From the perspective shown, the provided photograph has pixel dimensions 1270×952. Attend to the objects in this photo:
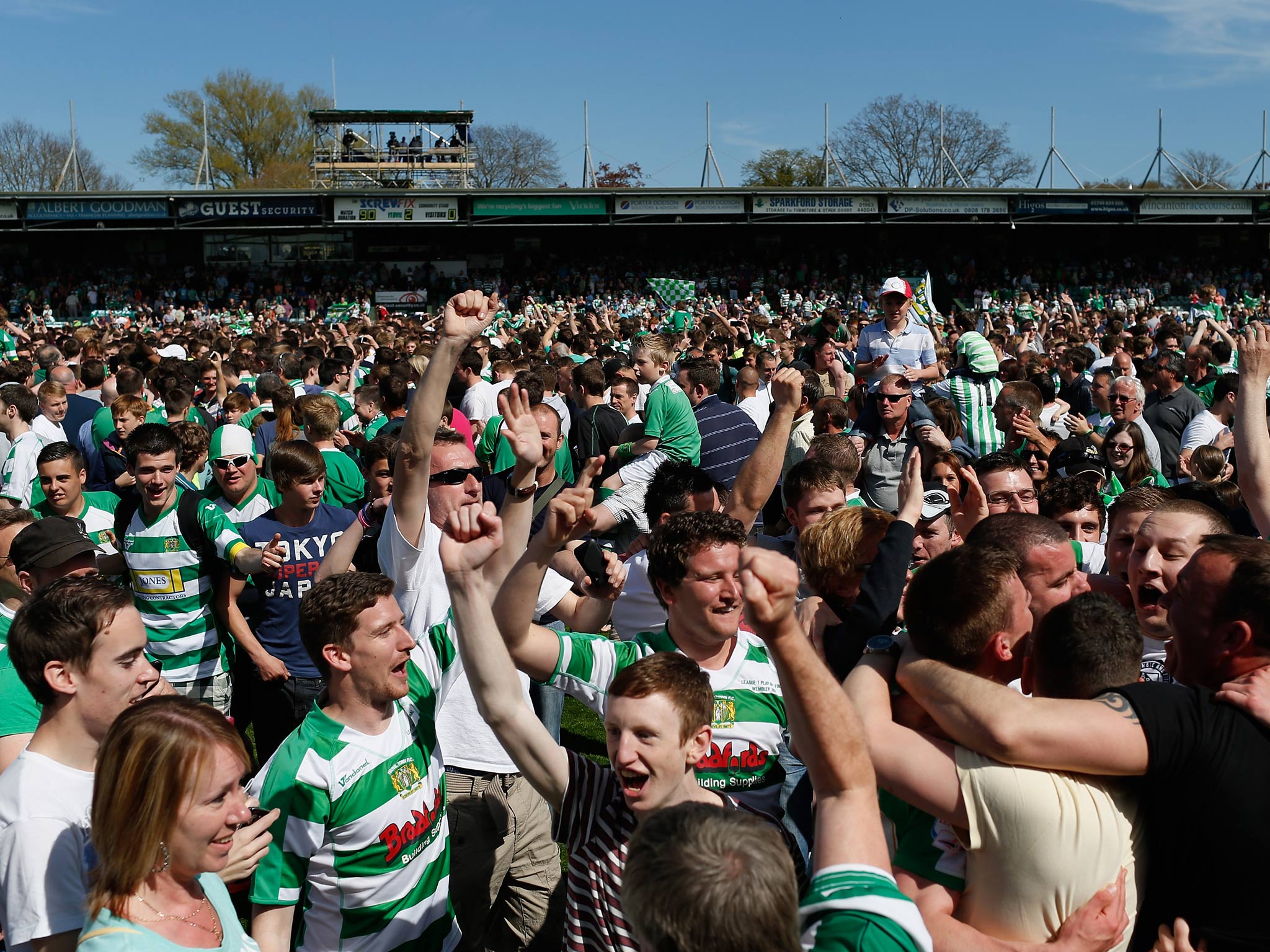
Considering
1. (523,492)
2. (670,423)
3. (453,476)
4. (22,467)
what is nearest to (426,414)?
(523,492)

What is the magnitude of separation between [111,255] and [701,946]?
138 ft

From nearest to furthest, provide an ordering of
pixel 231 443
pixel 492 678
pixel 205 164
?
pixel 492 678, pixel 231 443, pixel 205 164

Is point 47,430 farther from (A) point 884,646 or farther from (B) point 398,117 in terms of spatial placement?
(B) point 398,117

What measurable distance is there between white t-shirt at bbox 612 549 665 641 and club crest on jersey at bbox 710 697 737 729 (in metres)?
1.04

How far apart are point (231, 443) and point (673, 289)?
32.5 metres

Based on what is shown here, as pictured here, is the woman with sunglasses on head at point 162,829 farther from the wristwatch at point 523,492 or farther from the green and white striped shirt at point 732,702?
the wristwatch at point 523,492

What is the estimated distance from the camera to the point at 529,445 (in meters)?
3.29

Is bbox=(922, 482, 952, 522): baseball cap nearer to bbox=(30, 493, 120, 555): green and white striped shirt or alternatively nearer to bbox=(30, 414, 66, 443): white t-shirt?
bbox=(30, 493, 120, 555): green and white striped shirt

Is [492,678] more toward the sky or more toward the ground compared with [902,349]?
more toward the ground

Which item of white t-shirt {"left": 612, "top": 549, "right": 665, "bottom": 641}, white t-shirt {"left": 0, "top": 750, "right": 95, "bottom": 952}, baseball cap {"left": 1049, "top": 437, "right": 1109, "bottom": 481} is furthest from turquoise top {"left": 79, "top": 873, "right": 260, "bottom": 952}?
baseball cap {"left": 1049, "top": 437, "right": 1109, "bottom": 481}

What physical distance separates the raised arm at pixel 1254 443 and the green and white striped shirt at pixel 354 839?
10.7ft

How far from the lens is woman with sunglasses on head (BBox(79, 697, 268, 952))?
2227 mm

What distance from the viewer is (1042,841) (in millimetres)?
2191

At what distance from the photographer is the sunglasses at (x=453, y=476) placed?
442 cm
